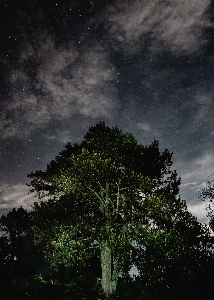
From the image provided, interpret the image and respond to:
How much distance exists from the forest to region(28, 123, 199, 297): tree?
0.17 ft

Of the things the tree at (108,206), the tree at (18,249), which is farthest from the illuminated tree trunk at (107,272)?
the tree at (18,249)

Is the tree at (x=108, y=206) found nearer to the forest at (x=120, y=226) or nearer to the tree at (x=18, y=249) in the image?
the forest at (x=120, y=226)

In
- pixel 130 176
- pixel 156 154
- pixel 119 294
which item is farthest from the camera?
pixel 156 154

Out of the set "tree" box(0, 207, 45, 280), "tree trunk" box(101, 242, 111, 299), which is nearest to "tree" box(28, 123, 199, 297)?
"tree trunk" box(101, 242, 111, 299)

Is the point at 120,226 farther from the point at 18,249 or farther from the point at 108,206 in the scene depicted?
the point at 18,249

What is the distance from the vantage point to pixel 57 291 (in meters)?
16.4

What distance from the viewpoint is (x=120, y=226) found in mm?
13859

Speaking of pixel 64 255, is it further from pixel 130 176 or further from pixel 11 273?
pixel 11 273

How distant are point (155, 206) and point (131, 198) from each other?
163 centimetres

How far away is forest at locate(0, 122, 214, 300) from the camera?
11297mm

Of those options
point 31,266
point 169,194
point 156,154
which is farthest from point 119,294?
point 31,266

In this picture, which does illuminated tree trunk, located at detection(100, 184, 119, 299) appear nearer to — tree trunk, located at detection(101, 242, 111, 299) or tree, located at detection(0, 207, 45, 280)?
tree trunk, located at detection(101, 242, 111, 299)

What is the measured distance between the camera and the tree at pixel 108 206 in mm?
11844

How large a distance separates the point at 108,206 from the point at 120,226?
1.71 m
